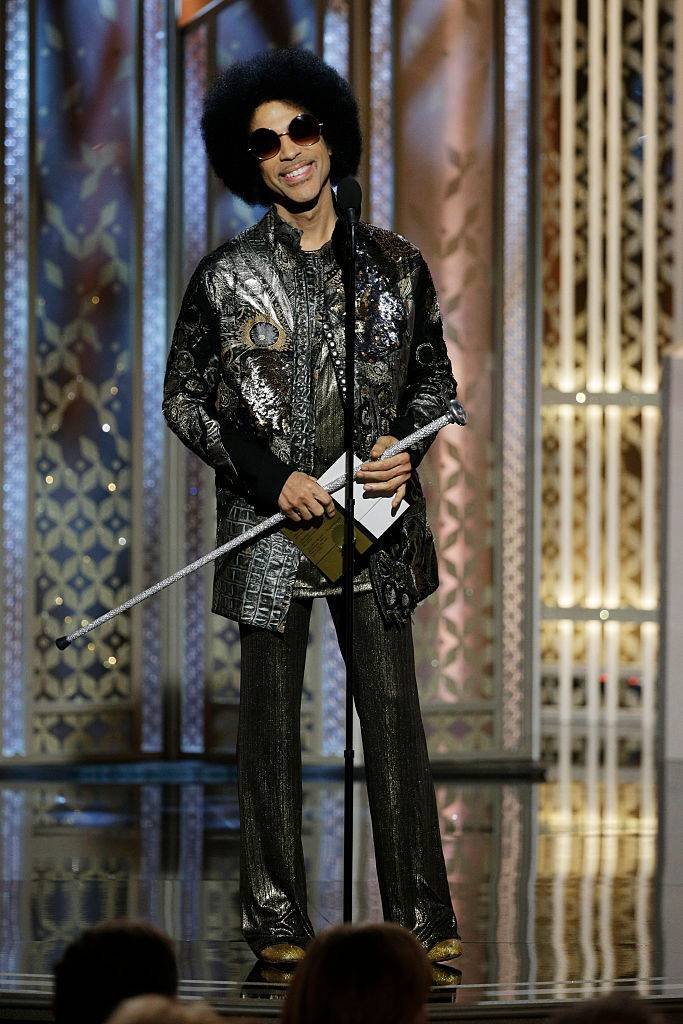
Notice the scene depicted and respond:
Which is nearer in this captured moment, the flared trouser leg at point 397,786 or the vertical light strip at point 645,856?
the flared trouser leg at point 397,786

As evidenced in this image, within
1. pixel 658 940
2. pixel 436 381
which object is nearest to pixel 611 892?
pixel 658 940

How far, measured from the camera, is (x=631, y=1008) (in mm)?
1672

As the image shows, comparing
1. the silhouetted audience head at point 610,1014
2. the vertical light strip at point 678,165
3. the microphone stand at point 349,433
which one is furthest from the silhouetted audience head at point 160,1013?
the vertical light strip at point 678,165

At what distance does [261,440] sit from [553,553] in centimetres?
450

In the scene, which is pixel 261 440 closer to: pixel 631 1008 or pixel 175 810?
pixel 631 1008

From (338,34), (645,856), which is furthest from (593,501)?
(645,856)

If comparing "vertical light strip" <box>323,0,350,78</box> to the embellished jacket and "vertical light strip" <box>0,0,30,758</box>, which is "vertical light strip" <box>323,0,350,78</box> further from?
the embellished jacket

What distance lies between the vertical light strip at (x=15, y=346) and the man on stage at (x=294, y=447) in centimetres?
273

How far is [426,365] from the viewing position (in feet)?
10.8

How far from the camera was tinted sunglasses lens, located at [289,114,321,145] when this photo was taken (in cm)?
312

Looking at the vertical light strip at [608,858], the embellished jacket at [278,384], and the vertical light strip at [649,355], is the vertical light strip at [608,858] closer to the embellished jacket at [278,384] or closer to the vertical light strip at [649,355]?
the vertical light strip at [649,355]

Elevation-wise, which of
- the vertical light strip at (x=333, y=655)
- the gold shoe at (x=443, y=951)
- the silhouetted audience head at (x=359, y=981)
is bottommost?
the gold shoe at (x=443, y=951)

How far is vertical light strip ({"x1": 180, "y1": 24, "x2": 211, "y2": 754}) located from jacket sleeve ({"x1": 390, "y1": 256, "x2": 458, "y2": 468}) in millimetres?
2682

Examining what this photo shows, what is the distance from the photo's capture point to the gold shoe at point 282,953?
10.2ft
